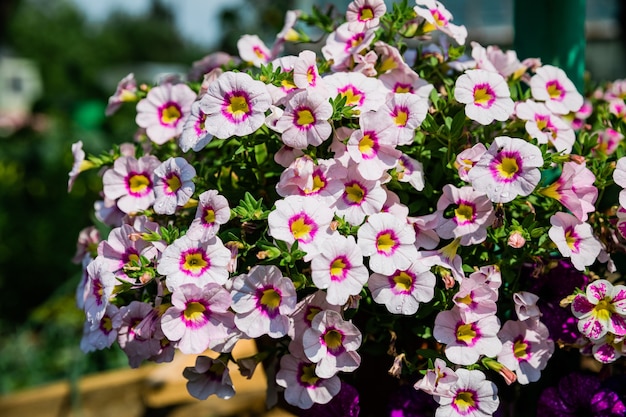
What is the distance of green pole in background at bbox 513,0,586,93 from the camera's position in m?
1.17

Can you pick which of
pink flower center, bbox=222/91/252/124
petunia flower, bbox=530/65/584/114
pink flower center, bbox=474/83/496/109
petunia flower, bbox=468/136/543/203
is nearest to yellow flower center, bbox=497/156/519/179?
petunia flower, bbox=468/136/543/203

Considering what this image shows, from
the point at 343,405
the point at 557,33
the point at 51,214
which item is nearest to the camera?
the point at 343,405

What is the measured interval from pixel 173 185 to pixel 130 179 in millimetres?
119

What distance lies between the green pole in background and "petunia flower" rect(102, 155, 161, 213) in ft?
2.27

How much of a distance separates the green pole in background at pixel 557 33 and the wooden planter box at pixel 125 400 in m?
1.18

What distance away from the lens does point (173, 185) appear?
0.88 metres

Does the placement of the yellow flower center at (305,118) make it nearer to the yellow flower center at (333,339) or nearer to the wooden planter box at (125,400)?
the yellow flower center at (333,339)

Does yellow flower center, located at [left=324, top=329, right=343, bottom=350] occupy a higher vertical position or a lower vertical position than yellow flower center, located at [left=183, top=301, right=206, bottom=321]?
lower

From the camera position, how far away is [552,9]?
1.17 m

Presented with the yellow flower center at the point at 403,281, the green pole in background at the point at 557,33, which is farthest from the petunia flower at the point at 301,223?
the green pole in background at the point at 557,33

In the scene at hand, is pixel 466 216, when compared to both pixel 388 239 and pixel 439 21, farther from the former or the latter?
pixel 439 21

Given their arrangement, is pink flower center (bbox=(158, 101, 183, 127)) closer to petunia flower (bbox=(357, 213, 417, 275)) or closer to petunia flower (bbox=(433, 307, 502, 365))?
petunia flower (bbox=(357, 213, 417, 275))

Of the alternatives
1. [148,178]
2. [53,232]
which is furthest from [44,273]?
[148,178]

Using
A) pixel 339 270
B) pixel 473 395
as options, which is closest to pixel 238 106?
pixel 339 270
